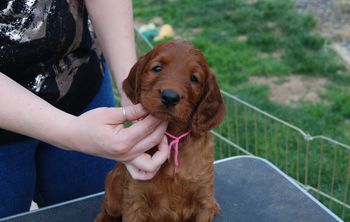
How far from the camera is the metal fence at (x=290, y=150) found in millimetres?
3188

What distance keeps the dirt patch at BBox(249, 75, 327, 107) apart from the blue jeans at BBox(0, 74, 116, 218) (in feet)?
7.74

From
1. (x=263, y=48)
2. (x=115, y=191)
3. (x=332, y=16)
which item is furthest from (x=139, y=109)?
(x=332, y=16)

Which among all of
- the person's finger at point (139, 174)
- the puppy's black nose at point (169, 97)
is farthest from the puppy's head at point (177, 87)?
the person's finger at point (139, 174)

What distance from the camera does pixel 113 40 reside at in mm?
1765

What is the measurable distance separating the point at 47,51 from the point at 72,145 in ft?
1.24

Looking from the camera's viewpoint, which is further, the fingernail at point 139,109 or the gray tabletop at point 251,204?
the gray tabletop at point 251,204

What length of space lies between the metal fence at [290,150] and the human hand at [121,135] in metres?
1.67

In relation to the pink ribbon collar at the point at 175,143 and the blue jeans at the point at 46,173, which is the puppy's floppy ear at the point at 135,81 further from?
the blue jeans at the point at 46,173

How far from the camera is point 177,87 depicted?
4.40ft

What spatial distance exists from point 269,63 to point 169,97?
11.3ft

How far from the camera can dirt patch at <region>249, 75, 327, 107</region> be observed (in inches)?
164

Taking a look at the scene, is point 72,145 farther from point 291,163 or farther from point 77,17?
point 291,163

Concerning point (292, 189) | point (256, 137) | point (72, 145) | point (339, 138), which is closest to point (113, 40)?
point (72, 145)

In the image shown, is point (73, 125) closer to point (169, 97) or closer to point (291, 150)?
point (169, 97)
